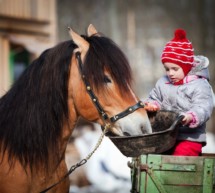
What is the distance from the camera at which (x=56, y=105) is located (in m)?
4.02

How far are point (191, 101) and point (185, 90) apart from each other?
93 mm

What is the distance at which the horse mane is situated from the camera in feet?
13.1

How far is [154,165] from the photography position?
154 inches

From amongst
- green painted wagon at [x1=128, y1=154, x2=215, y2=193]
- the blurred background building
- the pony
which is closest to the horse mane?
the pony

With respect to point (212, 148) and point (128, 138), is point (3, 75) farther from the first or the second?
point (128, 138)

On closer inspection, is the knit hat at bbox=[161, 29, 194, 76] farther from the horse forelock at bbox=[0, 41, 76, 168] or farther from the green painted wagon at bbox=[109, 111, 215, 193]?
the horse forelock at bbox=[0, 41, 76, 168]

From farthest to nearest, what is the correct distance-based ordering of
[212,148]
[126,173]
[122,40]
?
[122,40] → [212,148] → [126,173]

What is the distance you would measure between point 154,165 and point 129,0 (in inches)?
429

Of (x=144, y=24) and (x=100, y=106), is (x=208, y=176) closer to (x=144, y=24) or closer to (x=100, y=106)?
(x=100, y=106)

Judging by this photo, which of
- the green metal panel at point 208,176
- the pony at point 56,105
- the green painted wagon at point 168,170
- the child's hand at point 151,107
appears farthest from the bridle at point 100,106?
the green metal panel at point 208,176

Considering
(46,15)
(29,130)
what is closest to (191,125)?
(29,130)

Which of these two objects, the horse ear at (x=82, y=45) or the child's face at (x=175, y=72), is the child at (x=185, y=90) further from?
the horse ear at (x=82, y=45)

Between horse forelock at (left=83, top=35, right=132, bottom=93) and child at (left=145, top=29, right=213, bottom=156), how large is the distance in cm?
46

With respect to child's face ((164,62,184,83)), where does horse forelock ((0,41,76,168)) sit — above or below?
below
